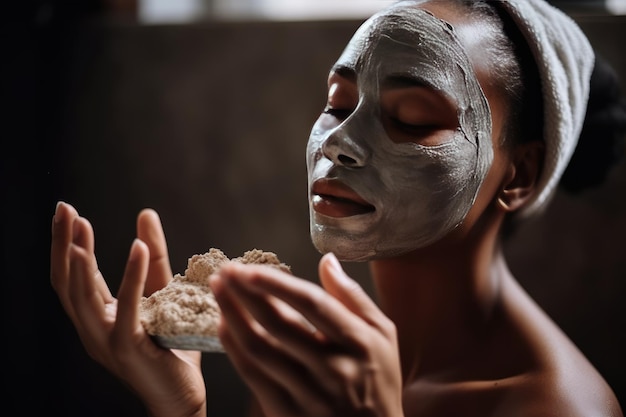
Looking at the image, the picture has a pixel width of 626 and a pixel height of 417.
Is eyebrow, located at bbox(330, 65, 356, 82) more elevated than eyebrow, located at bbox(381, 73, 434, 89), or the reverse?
eyebrow, located at bbox(330, 65, 356, 82)

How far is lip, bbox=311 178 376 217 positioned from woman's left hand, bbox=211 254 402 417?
0.38 feet

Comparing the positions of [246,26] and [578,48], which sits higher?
[246,26]

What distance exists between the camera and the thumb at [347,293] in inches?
19.0

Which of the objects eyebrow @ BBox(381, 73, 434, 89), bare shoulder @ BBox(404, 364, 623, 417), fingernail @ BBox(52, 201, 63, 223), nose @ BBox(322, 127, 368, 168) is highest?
eyebrow @ BBox(381, 73, 434, 89)

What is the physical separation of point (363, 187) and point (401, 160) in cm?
4

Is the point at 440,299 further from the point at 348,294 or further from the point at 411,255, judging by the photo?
the point at 348,294

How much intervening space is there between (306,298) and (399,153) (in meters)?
0.20

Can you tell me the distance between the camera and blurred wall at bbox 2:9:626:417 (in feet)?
2.97

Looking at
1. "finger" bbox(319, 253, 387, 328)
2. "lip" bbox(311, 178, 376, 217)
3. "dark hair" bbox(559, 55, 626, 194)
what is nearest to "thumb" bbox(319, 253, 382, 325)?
"finger" bbox(319, 253, 387, 328)

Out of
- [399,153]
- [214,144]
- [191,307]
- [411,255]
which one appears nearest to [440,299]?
[411,255]

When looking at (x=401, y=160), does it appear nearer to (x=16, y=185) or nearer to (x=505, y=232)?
(x=505, y=232)

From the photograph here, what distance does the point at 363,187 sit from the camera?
0.60 meters

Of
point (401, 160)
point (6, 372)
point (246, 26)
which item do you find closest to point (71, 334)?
point (6, 372)

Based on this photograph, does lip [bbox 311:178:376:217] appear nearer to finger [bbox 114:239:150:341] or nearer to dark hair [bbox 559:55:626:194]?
finger [bbox 114:239:150:341]
